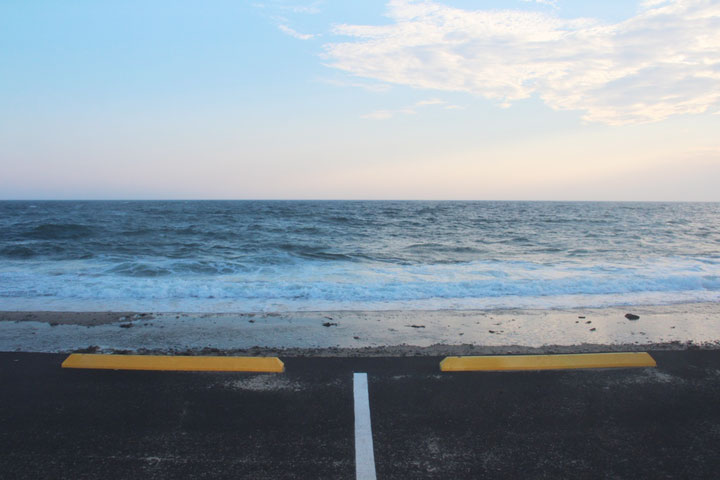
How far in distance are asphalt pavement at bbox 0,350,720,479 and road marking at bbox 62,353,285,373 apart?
13cm

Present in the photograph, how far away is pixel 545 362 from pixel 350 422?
260 cm

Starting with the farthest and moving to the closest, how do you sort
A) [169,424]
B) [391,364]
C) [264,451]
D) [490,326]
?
1. [490,326]
2. [391,364]
3. [169,424]
4. [264,451]

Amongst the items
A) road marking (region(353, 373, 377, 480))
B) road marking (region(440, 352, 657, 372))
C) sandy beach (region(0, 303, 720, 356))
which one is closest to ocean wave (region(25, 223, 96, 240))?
sandy beach (region(0, 303, 720, 356))

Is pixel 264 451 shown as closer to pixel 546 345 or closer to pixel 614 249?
pixel 546 345

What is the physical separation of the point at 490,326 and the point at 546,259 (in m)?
9.52

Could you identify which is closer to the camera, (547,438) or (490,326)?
(547,438)

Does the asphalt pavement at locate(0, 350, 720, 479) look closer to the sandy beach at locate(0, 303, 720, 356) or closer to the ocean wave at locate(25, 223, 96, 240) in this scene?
the sandy beach at locate(0, 303, 720, 356)

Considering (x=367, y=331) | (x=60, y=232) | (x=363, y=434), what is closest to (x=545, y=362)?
(x=363, y=434)

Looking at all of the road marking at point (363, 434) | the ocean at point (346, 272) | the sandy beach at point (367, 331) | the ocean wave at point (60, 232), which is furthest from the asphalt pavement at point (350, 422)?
the ocean wave at point (60, 232)

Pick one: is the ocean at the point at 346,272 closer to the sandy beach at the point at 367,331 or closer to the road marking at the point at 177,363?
the sandy beach at the point at 367,331

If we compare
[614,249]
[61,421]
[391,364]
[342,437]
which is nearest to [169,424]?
[61,421]

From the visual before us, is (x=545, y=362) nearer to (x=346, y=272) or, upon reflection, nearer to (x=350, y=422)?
(x=350, y=422)

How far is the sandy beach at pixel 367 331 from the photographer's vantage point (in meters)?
5.73

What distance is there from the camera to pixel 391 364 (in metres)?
4.84
